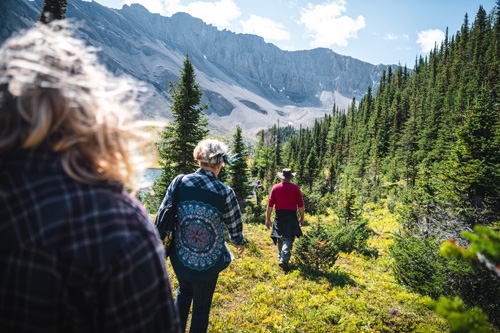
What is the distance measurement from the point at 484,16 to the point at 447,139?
60.0m

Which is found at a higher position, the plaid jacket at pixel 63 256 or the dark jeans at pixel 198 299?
the plaid jacket at pixel 63 256

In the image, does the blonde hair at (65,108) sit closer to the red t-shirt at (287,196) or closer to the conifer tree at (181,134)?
the red t-shirt at (287,196)

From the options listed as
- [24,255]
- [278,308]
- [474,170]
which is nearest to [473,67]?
[474,170]

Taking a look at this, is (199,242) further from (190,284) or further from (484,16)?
(484,16)

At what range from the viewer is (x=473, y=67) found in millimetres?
57125

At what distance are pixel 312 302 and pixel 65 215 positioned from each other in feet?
18.8

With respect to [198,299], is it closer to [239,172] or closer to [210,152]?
[210,152]

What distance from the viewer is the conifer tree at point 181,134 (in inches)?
585

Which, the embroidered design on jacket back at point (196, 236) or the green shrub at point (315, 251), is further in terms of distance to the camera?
the green shrub at point (315, 251)

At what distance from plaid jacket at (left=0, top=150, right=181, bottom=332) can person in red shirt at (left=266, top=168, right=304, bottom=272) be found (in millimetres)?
6627

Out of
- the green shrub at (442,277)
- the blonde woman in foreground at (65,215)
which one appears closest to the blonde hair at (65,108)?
the blonde woman in foreground at (65,215)

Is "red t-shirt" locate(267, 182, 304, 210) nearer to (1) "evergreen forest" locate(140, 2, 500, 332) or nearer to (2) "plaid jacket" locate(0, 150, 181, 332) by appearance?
(1) "evergreen forest" locate(140, 2, 500, 332)

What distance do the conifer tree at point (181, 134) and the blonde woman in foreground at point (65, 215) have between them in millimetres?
13934

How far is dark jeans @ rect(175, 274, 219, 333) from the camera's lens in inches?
129
